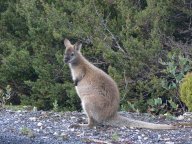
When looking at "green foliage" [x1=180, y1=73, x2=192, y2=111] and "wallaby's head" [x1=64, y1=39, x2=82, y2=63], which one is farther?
"green foliage" [x1=180, y1=73, x2=192, y2=111]

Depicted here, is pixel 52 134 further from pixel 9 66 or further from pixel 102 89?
pixel 9 66

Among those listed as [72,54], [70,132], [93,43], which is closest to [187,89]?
[72,54]

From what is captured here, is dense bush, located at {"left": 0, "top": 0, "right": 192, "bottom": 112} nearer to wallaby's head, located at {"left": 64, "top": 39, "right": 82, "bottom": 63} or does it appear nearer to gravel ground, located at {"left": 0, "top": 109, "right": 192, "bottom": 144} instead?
wallaby's head, located at {"left": 64, "top": 39, "right": 82, "bottom": 63}

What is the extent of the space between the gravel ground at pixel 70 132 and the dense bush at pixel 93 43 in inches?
198

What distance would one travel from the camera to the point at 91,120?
9.81 metres

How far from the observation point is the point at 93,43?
1695 centimetres

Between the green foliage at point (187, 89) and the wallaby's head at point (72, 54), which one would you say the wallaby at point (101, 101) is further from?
the green foliage at point (187, 89)

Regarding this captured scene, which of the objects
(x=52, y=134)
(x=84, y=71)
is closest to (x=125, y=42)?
(x=84, y=71)

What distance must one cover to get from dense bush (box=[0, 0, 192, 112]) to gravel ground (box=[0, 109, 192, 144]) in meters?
5.03

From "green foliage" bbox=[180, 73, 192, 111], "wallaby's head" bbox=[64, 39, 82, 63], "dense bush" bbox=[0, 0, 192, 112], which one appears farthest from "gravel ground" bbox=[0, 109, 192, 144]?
"dense bush" bbox=[0, 0, 192, 112]

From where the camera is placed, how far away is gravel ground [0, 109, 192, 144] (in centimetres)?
904

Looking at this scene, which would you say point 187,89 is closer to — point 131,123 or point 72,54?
point 72,54

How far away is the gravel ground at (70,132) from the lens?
9.04 meters

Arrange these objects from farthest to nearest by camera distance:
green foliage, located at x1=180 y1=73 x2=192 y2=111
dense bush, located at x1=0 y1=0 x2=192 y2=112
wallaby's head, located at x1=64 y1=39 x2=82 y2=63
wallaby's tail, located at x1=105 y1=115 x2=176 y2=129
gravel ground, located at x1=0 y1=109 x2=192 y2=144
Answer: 1. dense bush, located at x1=0 y1=0 x2=192 y2=112
2. green foliage, located at x1=180 y1=73 x2=192 y2=111
3. wallaby's head, located at x1=64 y1=39 x2=82 y2=63
4. wallaby's tail, located at x1=105 y1=115 x2=176 y2=129
5. gravel ground, located at x1=0 y1=109 x2=192 y2=144
